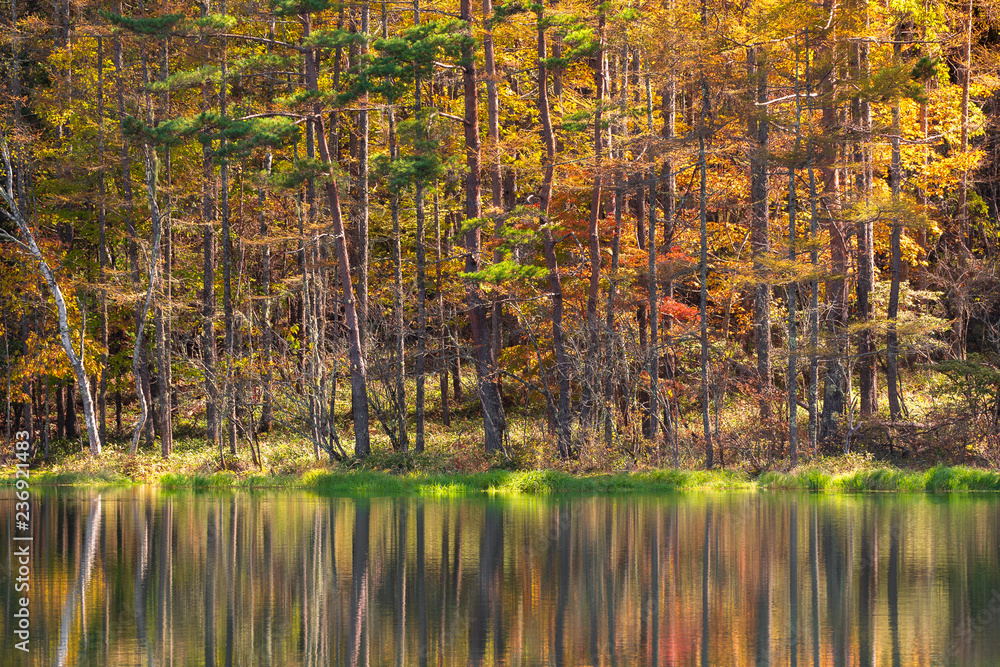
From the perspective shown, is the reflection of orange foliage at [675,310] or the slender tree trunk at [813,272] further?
the reflection of orange foliage at [675,310]

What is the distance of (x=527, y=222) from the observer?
99.5 feet

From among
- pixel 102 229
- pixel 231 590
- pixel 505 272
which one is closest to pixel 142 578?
pixel 231 590

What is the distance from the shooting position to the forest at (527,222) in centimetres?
2706

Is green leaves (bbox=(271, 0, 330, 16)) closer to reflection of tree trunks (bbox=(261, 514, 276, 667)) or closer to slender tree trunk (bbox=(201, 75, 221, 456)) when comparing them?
slender tree trunk (bbox=(201, 75, 221, 456))

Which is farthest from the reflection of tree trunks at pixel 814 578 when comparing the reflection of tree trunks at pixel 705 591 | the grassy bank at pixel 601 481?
the grassy bank at pixel 601 481

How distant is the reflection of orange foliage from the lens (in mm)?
30328

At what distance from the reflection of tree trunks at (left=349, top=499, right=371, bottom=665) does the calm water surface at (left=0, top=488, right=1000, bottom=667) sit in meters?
0.04

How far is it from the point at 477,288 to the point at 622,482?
22.6ft

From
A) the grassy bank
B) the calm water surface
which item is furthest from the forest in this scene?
the calm water surface

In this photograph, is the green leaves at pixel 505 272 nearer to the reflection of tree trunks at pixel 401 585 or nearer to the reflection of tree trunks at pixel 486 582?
the reflection of tree trunks at pixel 401 585

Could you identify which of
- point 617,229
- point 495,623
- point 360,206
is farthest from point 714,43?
point 495,623

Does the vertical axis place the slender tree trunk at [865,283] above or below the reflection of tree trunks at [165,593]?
above

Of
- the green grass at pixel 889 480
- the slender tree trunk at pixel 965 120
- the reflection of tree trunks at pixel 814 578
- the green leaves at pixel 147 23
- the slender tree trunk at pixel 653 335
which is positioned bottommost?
the green grass at pixel 889 480

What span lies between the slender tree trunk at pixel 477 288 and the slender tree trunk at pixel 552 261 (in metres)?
1.65
